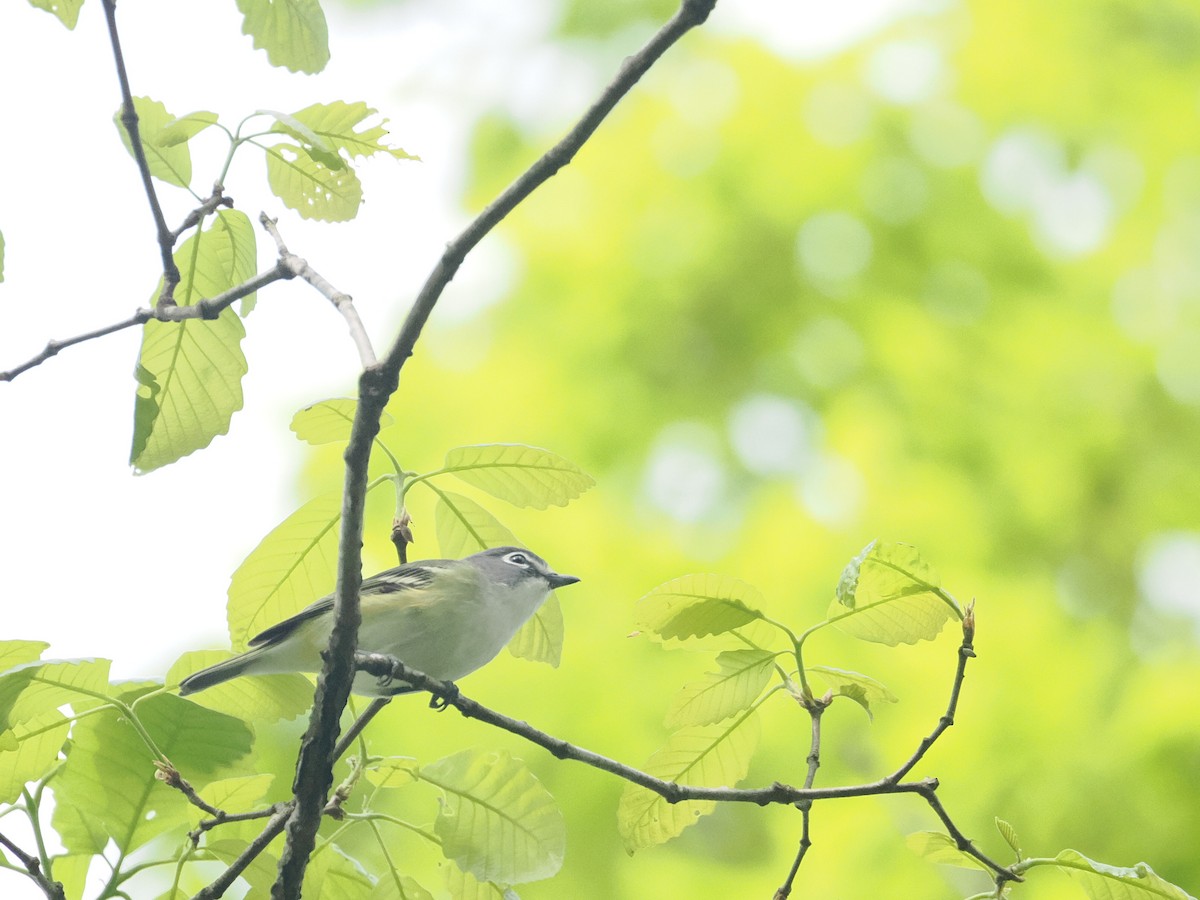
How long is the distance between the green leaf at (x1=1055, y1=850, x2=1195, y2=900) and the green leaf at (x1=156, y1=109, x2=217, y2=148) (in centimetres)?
177

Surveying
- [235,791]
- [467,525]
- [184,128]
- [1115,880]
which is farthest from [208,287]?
[1115,880]

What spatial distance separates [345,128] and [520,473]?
68 centimetres

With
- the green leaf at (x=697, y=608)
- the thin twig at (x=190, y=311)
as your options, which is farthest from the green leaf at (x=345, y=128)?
the green leaf at (x=697, y=608)

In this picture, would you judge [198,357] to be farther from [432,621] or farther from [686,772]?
[686,772]

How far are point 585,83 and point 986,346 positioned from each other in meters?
3.51

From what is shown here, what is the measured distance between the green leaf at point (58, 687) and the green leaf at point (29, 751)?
0.12 ft

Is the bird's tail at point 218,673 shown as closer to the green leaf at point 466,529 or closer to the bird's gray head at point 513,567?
the green leaf at point 466,529

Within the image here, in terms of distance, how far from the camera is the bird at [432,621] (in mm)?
2553

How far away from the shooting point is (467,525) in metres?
2.15

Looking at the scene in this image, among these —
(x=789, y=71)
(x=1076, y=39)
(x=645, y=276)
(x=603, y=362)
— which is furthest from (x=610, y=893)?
(x=1076, y=39)

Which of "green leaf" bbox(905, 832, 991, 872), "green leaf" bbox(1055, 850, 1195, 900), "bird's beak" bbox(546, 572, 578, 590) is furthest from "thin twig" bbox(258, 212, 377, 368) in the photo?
"bird's beak" bbox(546, 572, 578, 590)

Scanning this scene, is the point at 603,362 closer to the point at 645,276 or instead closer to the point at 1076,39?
the point at 645,276

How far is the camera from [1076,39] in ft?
24.9

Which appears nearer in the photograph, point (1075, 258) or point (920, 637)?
point (920, 637)
